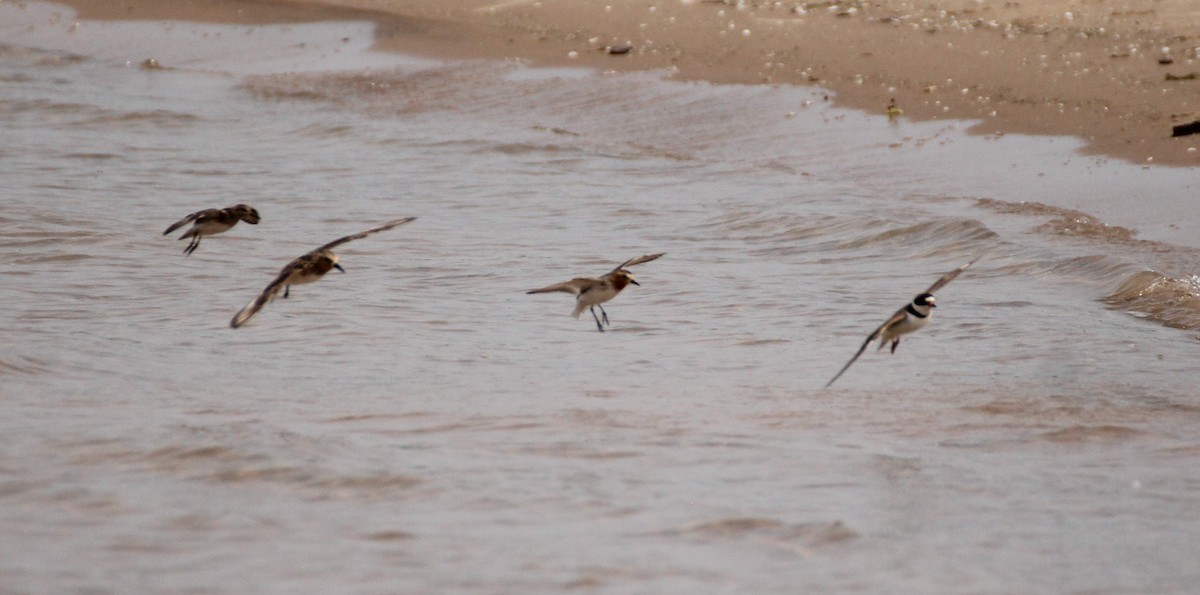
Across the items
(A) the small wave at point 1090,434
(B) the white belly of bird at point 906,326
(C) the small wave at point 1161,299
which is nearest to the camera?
(A) the small wave at point 1090,434

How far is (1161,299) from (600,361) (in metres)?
3.83

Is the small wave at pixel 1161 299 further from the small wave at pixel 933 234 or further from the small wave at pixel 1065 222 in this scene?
the small wave at pixel 933 234

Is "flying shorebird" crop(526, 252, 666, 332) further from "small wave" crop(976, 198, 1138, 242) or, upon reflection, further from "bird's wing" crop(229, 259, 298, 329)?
"small wave" crop(976, 198, 1138, 242)

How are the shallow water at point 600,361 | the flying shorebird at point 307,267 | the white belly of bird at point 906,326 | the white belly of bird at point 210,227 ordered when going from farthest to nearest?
the white belly of bird at point 210,227 < the flying shorebird at point 307,267 < the white belly of bird at point 906,326 < the shallow water at point 600,361

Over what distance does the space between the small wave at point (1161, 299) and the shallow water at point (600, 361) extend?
0.05 metres

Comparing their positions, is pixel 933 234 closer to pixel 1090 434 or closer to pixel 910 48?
pixel 1090 434

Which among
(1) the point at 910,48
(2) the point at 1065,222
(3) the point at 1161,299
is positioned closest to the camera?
(3) the point at 1161,299

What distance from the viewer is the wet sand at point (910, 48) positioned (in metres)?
14.3

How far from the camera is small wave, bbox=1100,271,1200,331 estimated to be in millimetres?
9594

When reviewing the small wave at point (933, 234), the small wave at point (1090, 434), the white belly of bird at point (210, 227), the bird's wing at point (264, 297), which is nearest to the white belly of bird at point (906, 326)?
the small wave at point (1090, 434)

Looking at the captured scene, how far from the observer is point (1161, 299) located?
9.88 meters

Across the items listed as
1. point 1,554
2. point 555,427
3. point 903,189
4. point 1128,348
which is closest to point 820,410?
point 555,427

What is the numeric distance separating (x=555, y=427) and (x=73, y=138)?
11505 mm

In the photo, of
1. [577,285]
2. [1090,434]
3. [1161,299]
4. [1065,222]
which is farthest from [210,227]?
[1065,222]
